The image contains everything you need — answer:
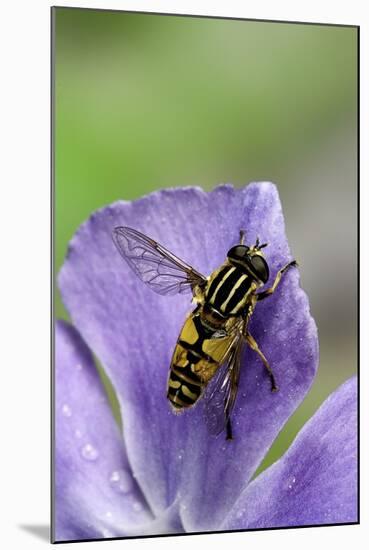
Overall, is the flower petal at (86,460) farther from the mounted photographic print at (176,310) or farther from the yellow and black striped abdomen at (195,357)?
the yellow and black striped abdomen at (195,357)

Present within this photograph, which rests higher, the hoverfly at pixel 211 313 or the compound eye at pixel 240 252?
the compound eye at pixel 240 252

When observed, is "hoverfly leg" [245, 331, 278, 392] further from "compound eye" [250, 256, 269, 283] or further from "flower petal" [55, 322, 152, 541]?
"flower petal" [55, 322, 152, 541]

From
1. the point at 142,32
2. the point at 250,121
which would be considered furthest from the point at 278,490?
the point at 142,32

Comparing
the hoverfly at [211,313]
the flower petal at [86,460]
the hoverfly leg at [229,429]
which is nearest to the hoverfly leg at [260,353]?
the hoverfly at [211,313]

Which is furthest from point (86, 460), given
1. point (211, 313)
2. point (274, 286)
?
point (274, 286)

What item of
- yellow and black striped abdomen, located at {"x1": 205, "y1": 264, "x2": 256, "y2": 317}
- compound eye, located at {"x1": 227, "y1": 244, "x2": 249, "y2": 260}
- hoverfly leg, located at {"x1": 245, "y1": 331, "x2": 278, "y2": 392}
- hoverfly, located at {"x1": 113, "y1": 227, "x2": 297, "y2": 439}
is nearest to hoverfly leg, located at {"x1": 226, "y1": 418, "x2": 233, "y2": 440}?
hoverfly, located at {"x1": 113, "y1": 227, "x2": 297, "y2": 439}

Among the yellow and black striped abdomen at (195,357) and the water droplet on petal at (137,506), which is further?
the water droplet on petal at (137,506)

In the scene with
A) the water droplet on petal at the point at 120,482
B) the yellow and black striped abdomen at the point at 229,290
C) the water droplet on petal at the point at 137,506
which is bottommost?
the water droplet on petal at the point at 137,506
